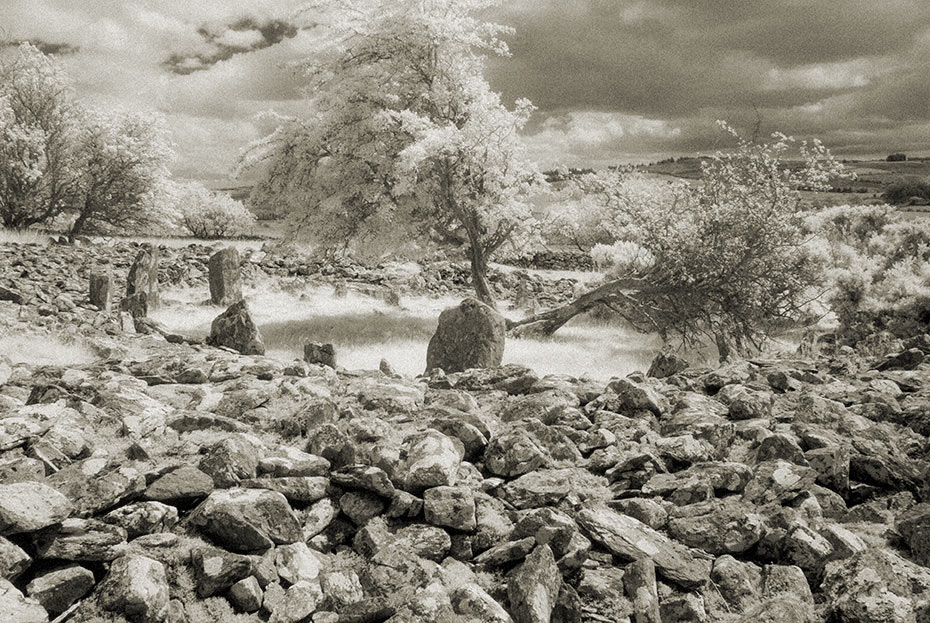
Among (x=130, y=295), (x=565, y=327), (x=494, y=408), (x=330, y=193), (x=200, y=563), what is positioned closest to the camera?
(x=200, y=563)

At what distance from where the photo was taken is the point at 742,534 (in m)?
3.90

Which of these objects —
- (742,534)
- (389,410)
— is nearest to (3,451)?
(389,410)

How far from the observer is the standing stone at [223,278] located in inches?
790

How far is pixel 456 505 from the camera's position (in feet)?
13.3

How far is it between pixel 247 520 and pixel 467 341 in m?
8.45

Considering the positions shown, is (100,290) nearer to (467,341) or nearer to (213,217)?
(467,341)

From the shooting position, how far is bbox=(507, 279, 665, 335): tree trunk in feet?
58.5

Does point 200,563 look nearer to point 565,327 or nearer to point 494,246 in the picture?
point 494,246

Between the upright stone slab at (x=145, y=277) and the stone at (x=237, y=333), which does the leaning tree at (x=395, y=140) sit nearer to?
the upright stone slab at (x=145, y=277)

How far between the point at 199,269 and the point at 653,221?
1670cm

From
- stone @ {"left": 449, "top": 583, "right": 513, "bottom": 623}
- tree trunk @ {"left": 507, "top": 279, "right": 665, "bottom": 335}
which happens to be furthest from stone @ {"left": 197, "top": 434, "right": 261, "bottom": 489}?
tree trunk @ {"left": 507, "top": 279, "right": 665, "bottom": 335}

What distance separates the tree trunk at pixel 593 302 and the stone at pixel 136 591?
15.5m

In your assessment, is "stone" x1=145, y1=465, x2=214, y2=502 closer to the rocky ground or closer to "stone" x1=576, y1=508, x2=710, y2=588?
the rocky ground

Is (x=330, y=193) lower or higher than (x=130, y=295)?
higher
